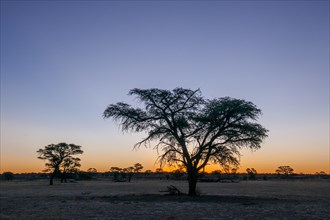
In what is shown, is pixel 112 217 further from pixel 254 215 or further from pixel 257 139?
pixel 257 139

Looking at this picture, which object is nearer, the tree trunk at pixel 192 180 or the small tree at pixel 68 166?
the tree trunk at pixel 192 180

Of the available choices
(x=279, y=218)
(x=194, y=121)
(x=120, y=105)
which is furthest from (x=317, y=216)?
(x=120, y=105)

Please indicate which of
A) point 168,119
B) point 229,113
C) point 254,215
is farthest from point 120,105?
point 254,215

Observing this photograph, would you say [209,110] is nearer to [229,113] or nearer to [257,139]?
[229,113]

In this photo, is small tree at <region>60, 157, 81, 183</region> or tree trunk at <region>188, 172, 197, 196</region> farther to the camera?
small tree at <region>60, 157, 81, 183</region>

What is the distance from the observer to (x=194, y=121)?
32688 mm

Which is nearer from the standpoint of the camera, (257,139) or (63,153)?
(257,139)

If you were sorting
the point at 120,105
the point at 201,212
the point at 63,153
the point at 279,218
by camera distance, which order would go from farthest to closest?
the point at 63,153 < the point at 120,105 < the point at 201,212 < the point at 279,218

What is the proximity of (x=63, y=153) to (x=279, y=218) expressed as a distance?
7803 centimetres

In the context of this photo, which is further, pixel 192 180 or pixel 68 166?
pixel 68 166

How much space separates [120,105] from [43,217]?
53.5ft

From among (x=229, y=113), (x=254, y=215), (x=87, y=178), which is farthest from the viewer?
(x=87, y=178)

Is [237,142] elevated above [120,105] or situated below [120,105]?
below

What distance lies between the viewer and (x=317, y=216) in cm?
1855
